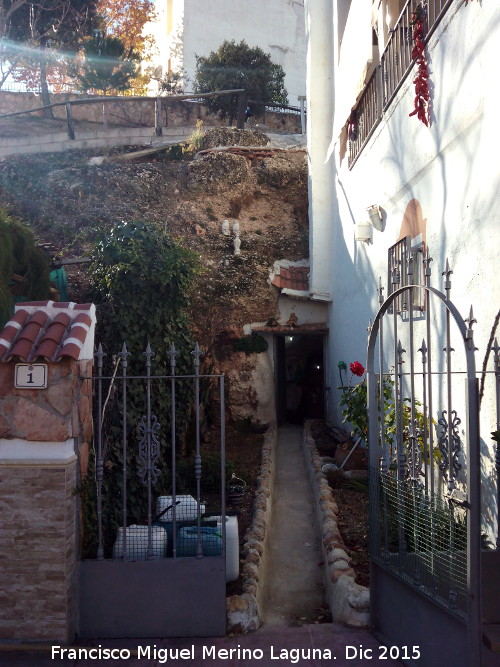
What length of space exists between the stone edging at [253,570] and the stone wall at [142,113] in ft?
50.9

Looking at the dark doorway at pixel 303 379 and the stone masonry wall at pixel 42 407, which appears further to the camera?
the dark doorway at pixel 303 379

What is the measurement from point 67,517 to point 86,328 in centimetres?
129

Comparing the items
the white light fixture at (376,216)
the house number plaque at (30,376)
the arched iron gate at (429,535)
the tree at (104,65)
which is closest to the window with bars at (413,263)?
the white light fixture at (376,216)

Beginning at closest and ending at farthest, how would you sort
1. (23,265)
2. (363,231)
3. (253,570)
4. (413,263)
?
(253,570), (413,263), (23,265), (363,231)

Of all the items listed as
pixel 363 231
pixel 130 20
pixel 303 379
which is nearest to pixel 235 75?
pixel 130 20

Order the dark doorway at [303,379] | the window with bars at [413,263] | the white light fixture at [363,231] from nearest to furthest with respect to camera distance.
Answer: the window with bars at [413,263] < the white light fixture at [363,231] < the dark doorway at [303,379]

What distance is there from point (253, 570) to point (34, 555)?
1.76 meters

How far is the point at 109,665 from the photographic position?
151 inches

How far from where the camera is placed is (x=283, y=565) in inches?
232

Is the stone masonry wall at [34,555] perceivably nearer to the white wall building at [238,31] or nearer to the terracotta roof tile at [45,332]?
the terracotta roof tile at [45,332]

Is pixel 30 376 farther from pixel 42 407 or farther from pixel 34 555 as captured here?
pixel 34 555

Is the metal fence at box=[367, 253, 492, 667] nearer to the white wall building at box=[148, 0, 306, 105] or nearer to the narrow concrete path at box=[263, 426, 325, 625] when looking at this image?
the narrow concrete path at box=[263, 426, 325, 625]

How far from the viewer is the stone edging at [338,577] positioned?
440cm

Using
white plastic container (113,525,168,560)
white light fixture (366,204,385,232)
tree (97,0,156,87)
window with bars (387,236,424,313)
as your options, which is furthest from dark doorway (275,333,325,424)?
tree (97,0,156,87)
